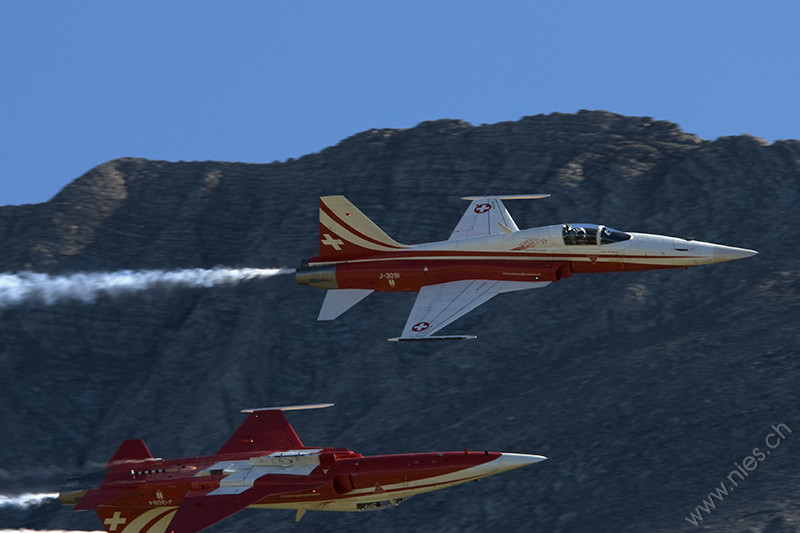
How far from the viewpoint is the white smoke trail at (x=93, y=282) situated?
239 ft

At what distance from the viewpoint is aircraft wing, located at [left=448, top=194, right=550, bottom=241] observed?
5650 centimetres

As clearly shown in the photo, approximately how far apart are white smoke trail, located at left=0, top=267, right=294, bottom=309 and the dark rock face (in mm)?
1087

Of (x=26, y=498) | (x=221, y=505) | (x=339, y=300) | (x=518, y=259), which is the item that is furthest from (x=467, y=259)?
(x=26, y=498)

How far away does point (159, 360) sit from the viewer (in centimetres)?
Answer: 9325

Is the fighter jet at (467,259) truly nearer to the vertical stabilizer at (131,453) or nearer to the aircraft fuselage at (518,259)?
the aircraft fuselage at (518,259)

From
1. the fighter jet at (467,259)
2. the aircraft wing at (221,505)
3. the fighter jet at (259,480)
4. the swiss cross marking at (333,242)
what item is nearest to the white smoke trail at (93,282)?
the swiss cross marking at (333,242)

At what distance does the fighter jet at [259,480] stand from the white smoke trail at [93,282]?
754 inches

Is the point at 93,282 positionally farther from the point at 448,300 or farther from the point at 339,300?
the point at 448,300

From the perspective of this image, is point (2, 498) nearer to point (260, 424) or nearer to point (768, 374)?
point (260, 424)

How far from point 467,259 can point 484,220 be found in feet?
11.6

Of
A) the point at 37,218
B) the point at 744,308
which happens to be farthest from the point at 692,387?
the point at 37,218

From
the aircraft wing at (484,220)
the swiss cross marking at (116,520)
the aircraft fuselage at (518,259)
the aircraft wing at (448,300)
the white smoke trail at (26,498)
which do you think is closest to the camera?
the swiss cross marking at (116,520)

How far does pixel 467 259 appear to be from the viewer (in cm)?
5416

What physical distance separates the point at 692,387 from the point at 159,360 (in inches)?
1512
